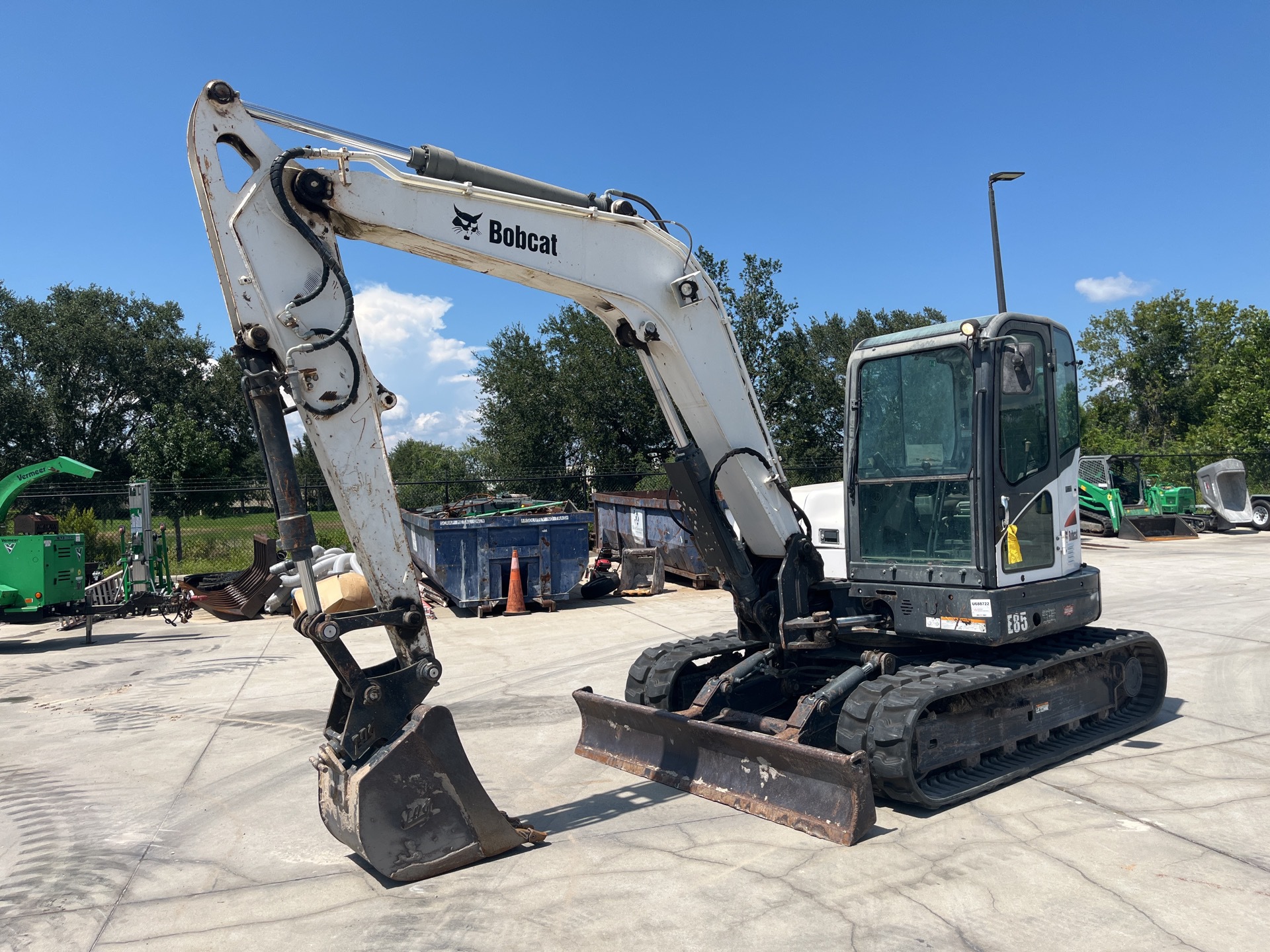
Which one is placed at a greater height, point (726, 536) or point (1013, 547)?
point (726, 536)

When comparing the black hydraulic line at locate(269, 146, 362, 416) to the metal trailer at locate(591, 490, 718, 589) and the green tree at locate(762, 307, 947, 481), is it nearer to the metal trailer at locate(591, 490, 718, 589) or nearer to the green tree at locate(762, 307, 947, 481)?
the metal trailer at locate(591, 490, 718, 589)

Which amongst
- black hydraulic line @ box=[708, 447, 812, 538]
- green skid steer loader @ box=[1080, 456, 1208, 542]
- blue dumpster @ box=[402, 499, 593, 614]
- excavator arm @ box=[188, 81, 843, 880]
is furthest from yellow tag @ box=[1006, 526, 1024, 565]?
green skid steer loader @ box=[1080, 456, 1208, 542]

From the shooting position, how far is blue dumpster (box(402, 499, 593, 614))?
13617 millimetres

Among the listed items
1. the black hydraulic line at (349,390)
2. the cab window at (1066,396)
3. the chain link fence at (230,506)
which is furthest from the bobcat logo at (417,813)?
the chain link fence at (230,506)

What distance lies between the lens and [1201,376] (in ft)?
153

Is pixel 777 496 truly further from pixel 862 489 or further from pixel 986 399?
pixel 986 399

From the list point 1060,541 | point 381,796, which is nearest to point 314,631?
point 381,796

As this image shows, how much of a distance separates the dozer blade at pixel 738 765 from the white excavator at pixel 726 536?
0.06ft

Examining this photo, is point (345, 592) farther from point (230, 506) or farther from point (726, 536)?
point (230, 506)

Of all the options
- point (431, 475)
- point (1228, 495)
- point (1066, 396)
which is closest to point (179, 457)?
point (431, 475)

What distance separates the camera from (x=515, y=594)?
45.2ft

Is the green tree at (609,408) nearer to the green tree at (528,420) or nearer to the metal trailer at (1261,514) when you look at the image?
the green tree at (528,420)

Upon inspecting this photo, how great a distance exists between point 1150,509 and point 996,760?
21.6m

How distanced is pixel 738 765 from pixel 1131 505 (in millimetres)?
22994
